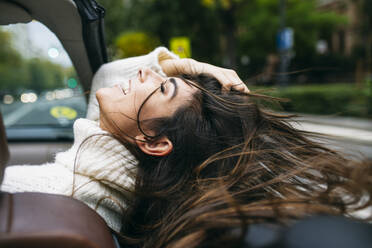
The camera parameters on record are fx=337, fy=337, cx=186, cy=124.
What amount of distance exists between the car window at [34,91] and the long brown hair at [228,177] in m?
1.44

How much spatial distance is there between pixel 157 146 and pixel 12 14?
0.86 meters

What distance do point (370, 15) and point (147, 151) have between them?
3078cm

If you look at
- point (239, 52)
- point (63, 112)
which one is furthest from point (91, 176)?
point (239, 52)

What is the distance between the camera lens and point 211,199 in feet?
3.63

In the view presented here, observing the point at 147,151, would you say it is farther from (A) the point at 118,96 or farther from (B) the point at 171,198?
(A) the point at 118,96

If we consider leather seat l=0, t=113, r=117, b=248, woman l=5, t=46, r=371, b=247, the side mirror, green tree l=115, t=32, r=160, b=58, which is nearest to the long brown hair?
woman l=5, t=46, r=371, b=247

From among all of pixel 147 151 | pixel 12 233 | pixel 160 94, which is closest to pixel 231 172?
pixel 147 151

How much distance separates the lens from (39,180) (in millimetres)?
1320

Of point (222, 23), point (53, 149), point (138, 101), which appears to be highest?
point (138, 101)

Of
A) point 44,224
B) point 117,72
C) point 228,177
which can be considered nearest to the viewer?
point 44,224

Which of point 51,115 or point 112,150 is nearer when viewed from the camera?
point 112,150

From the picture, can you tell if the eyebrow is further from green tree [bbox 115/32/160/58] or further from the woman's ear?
green tree [bbox 115/32/160/58]

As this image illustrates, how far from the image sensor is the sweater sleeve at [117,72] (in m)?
1.94

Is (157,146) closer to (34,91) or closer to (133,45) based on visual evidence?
(34,91)
